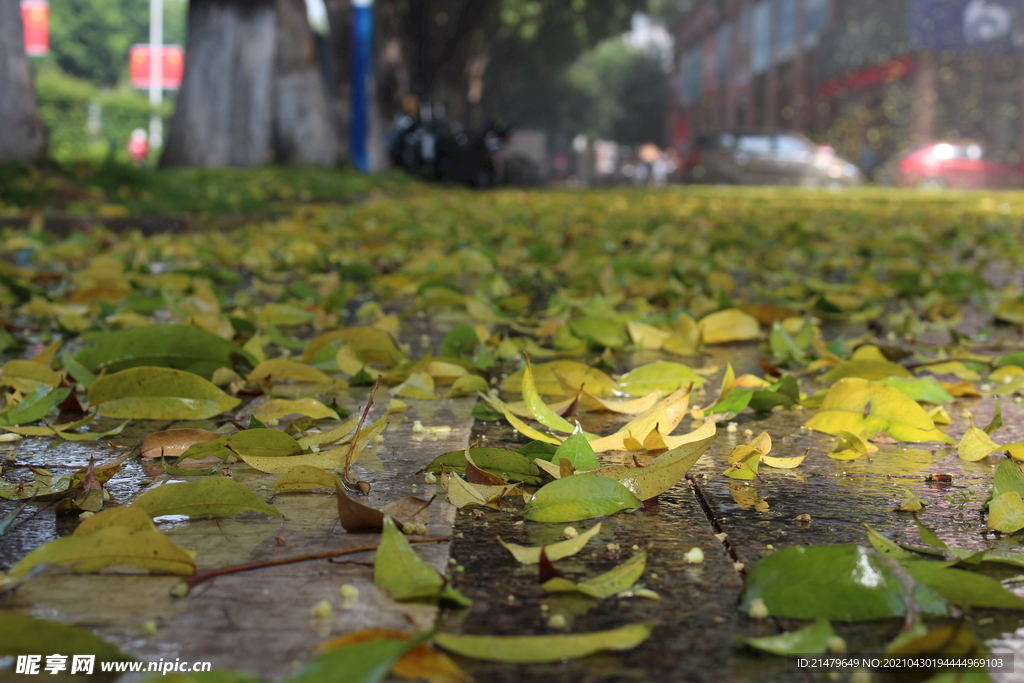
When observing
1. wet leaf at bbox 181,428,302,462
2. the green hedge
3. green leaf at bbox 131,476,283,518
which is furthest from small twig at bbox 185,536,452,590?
the green hedge

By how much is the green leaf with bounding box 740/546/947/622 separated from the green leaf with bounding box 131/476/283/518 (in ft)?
2.20

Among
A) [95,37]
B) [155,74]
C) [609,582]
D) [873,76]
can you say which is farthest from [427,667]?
[95,37]

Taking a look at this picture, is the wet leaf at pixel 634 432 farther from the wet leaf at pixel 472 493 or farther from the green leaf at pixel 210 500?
the green leaf at pixel 210 500

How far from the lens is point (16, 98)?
811 cm

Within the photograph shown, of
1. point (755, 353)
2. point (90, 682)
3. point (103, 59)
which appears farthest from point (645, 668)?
point (103, 59)

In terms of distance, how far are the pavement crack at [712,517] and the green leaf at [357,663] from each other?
528 millimetres

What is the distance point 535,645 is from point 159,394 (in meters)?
1.28

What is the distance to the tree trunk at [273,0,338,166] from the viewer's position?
14.1 meters

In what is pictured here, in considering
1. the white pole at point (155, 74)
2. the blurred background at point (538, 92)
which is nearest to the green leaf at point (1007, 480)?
the blurred background at point (538, 92)

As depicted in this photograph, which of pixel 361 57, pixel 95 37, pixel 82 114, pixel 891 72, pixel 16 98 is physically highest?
pixel 95 37

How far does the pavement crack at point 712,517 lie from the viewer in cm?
138

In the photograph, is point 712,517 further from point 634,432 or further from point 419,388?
point 419,388

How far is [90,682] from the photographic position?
0.98 metres

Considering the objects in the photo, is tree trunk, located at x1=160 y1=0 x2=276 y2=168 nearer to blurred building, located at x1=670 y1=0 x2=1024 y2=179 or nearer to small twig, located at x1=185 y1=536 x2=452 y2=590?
small twig, located at x1=185 y1=536 x2=452 y2=590
